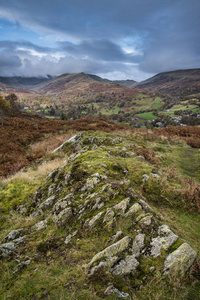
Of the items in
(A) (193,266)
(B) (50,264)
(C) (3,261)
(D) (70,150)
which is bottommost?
(C) (3,261)

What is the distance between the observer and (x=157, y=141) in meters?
19.7

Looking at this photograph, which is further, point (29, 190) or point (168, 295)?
point (29, 190)

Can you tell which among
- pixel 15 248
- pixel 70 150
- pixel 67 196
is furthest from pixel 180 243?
pixel 70 150

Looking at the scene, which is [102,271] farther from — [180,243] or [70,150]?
[70,150]

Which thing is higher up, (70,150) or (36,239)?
(70,150)

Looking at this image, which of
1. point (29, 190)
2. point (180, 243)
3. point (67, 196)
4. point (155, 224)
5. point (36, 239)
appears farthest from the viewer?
point (29, 190)

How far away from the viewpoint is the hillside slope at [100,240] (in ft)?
10.3

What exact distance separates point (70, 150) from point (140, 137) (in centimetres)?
1040

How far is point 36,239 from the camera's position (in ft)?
15.5

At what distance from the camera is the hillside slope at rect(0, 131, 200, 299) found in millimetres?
3148

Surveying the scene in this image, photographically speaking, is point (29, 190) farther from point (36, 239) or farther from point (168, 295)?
point (168, 295)

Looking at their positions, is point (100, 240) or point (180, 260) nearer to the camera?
point (180, 260)

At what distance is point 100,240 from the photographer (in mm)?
4070

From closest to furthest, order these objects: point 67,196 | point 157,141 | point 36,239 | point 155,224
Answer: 1. point 155,224
2. point 36,239
3. point 67,196
4. point 157,141
